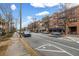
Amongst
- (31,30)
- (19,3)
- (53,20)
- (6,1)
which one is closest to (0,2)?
(6,1)

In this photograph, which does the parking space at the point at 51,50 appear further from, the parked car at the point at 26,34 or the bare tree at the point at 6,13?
the bare tree at the point at 6,13

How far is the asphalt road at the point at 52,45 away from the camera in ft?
14.9

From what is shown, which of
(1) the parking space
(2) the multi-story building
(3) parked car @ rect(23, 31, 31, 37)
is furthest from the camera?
(3) parked car @ rect(23, 31, 31, 37)

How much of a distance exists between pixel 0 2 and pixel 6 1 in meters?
0.15

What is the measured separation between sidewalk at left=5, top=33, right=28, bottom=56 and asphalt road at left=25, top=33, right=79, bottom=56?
25cm

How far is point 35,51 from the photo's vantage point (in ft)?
15.2

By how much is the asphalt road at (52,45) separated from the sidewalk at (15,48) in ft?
0.81

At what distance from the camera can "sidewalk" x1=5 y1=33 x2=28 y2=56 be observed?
459 centimetres

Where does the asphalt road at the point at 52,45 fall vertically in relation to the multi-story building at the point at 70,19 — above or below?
below

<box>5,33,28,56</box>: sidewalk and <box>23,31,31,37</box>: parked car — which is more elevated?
<box>23,31,31,37</box>: parked car

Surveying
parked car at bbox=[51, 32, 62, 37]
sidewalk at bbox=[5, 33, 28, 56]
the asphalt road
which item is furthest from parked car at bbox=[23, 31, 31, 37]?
parked car at bbox=[51, 32, 62, 37]

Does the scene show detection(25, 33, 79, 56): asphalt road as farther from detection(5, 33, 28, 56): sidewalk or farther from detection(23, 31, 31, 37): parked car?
detection(5, 33, 28, 56): sidewalk

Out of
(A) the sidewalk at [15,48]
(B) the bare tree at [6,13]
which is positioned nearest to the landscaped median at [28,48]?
(A) the sidewalk at [15,48]

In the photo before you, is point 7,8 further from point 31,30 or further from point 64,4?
point 64,4
